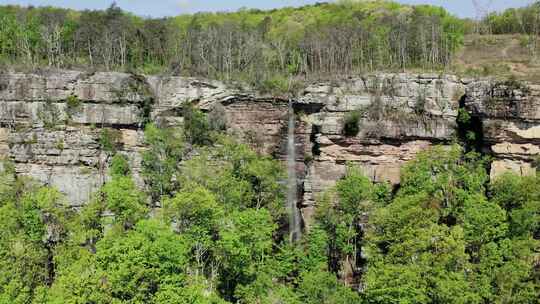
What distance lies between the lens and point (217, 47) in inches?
2346

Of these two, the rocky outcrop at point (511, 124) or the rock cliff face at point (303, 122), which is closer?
the rocky outcrop at point (511, 124)

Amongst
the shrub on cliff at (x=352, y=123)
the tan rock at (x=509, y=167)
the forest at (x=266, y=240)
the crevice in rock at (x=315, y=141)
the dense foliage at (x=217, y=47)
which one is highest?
the dense foliage at (x=217, y=47)

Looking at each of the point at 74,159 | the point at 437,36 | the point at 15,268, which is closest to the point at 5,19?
the point at 74,159

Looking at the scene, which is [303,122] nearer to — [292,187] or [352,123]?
[352,123]

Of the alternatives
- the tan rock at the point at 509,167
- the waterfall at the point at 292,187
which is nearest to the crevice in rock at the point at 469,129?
the tan rock at the point at 509,167

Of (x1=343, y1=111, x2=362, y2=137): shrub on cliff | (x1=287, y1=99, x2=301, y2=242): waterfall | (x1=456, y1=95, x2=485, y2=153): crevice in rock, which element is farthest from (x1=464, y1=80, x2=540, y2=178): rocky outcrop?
(x1=287, y1=99, x2=301, y2=242): waterfall

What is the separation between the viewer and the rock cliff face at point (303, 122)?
44.5 meters

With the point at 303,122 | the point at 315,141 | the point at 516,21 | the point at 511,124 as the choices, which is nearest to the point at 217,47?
the point at 303,122

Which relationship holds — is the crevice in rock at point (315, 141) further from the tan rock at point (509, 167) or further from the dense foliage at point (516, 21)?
the dense foliage at point (516, 21)

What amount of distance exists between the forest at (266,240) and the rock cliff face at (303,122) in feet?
9.20

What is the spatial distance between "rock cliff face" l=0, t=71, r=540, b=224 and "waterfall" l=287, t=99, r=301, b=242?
0.52m

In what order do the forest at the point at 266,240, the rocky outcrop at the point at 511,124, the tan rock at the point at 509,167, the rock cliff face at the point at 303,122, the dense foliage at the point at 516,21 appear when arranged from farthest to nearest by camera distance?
the dense foliage at the point at 516,21, the rock cliff face at the point at 303,122, the tan rock at the point at 509,167, the rocky outcrop at the point at 511,124, the forest at the point at 266,240

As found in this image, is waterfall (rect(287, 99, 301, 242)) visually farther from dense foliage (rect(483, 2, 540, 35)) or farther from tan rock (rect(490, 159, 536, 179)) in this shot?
dense foliage (rect(483, 2, 540, 35))

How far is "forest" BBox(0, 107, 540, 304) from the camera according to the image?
29219mm
